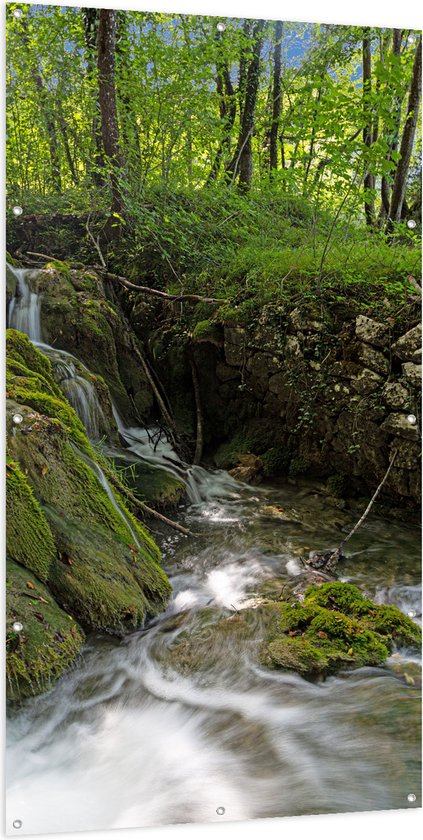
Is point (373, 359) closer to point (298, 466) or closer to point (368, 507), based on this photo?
point (298, 466)

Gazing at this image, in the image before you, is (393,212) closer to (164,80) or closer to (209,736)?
(164,80)

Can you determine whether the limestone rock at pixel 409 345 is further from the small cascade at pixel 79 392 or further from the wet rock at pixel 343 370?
the small cascade at pixel 79 392

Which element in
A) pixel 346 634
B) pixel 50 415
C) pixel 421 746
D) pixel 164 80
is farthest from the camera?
pixel 164 80

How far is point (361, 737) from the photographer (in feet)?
6.23

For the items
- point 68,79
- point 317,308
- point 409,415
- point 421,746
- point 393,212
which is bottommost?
point 421,746

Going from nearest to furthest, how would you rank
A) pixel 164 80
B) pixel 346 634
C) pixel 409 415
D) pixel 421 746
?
pixel 421 746
pixel 346 634
pixel 164 80
pixel 409 415

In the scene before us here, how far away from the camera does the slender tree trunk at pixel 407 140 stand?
8.30 ft

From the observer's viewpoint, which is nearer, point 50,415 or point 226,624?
point 226,624

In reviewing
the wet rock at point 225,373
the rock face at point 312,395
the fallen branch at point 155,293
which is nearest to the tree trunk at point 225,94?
the fallen branch at point 155,293

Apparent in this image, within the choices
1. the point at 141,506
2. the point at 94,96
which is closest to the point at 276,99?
the point at 94,96

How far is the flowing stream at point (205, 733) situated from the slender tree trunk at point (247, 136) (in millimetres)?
2024

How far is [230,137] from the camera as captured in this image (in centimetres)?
278

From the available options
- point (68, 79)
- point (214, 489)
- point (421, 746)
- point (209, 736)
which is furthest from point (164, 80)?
point (421, 746)

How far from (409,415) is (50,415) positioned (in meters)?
1.77
